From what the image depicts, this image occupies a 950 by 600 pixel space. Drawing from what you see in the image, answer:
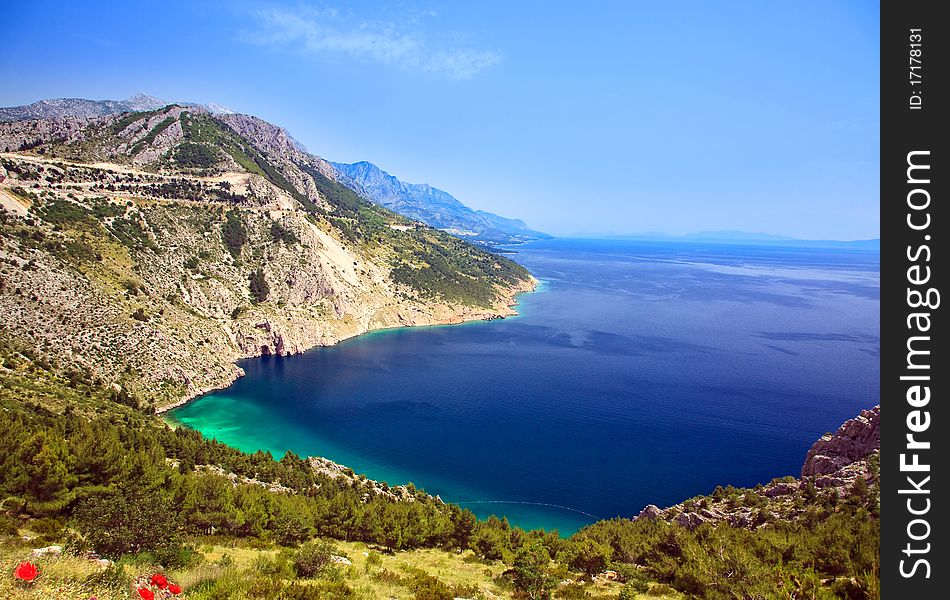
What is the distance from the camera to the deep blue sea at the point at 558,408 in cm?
4888

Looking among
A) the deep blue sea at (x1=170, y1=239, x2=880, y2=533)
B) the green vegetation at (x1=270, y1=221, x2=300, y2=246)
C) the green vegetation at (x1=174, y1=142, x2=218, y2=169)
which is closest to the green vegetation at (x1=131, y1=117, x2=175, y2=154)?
the green vegetation at (x1=174, y1=142, x2=218, y2=169)

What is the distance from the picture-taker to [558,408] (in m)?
68.1

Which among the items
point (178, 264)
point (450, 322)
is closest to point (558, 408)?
point (450, 322)

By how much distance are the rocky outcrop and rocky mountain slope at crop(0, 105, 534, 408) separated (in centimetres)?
7158

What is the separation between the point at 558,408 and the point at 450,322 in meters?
63.4

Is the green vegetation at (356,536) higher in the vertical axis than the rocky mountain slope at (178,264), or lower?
lower

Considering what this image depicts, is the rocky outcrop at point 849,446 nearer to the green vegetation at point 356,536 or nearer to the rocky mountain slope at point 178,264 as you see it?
the green vegetation at point 356,536

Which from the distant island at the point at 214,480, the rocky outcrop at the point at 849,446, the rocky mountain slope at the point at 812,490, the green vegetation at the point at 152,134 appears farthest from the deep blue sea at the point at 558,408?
the green vegetation at the point at 152,134

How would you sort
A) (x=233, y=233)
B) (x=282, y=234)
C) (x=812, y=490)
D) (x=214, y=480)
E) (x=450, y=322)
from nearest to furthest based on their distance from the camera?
(x=214, y=480) → (x=812, y=490) → (x=233, y=233) → (x=282, y=234) → (x=450, y=322)

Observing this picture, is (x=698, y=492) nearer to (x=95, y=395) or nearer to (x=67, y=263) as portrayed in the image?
(x=95, y=395)

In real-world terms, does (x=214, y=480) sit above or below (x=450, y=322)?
below

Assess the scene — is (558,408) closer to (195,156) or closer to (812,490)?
(812,490)

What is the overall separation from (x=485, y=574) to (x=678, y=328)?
4458 inches

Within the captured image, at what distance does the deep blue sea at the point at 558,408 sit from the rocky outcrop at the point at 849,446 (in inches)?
488
